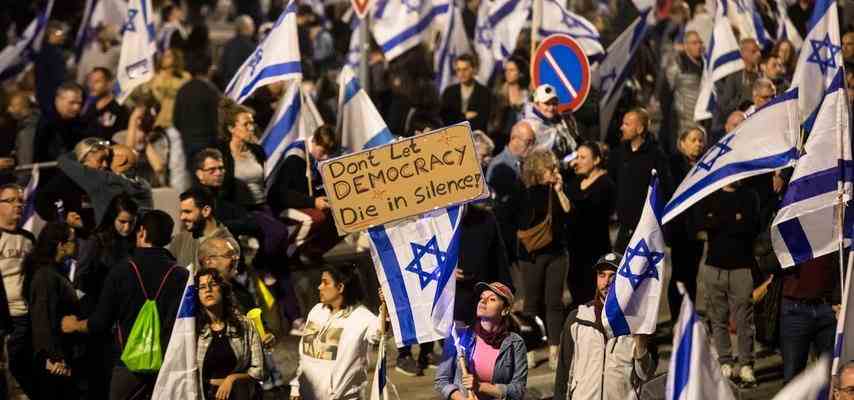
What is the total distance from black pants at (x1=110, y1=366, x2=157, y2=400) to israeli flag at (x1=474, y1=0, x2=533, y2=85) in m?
8.84

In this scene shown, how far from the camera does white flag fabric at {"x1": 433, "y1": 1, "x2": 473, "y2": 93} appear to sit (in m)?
20.0

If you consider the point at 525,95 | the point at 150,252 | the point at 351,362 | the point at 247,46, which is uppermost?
the point at 247,46

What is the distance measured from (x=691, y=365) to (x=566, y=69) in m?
7.44

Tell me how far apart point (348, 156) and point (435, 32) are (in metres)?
12.3

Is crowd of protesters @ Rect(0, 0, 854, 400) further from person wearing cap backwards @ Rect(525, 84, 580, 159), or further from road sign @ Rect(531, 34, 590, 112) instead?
road sign @ Rect(531, 34, 590, 112)

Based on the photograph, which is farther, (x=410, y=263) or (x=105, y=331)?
(x=105, y=331)

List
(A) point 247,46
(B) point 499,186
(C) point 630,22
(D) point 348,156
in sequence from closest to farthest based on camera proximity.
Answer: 1. (D) point 348,156
2. (B) point 499,186
3. (C) point 630,22
4. (A) point 247,46

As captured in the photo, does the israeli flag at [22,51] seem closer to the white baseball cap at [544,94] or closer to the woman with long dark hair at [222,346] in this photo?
the white baseball cap at [544,94]

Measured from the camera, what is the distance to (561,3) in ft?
59.0

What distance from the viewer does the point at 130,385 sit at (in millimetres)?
11906

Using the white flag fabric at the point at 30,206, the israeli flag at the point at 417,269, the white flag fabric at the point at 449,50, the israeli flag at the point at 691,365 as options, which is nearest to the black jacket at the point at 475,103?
the white flag fabric at the point at 449,50

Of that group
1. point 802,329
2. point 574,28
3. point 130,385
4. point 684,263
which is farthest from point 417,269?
point 574,28

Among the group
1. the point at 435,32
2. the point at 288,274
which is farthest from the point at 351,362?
the point at 435,32

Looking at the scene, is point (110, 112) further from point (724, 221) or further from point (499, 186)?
point (724, 221)
